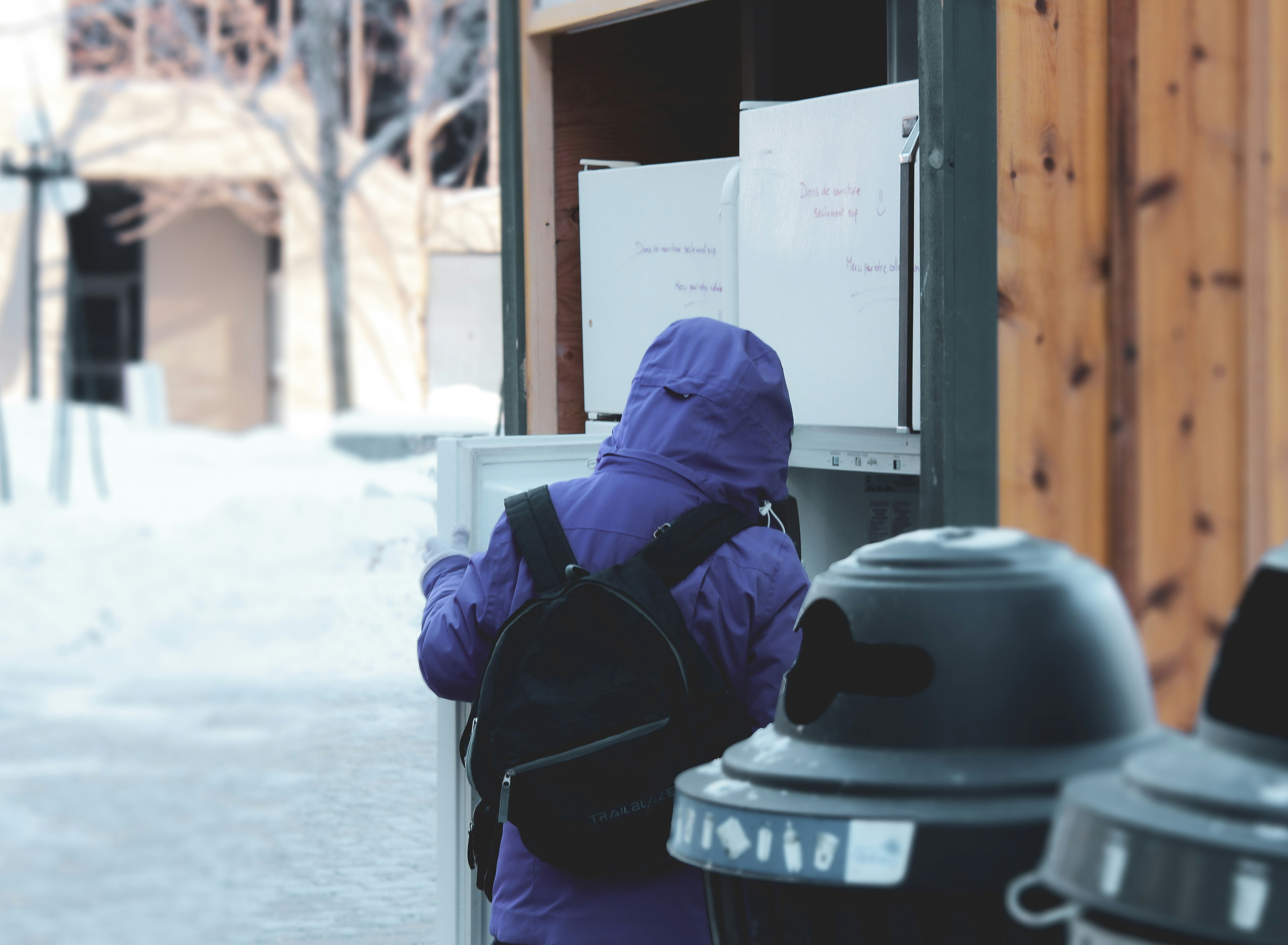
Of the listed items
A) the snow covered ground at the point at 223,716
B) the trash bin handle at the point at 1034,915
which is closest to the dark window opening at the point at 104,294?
the snow covered ground at the point at 223,716

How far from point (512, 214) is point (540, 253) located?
165 mm

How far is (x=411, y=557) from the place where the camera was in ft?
17.6

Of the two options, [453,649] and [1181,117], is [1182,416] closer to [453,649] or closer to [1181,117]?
[1181,117]

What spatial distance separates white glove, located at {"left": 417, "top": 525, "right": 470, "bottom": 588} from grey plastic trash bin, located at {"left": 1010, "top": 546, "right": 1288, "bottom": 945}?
207cm

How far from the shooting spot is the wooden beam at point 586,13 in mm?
4027

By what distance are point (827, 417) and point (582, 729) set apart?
1.24 metres

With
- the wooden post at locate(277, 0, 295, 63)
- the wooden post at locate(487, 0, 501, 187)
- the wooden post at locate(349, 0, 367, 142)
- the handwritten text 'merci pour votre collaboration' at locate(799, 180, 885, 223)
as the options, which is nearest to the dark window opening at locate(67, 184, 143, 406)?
the wooden post at locate(277, 0, 295, 63)

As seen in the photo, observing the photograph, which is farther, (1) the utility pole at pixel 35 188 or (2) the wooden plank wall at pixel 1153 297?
(1) the utility pole at pixel 35 188

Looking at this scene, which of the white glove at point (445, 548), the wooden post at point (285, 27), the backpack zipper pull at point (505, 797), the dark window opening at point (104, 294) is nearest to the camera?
the backpack zipper pull at point (505, 797)

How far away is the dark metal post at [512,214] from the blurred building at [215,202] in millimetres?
12471

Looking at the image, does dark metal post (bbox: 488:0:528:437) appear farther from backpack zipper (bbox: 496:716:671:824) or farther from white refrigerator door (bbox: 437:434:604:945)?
backpack zipper (bbox: 496:716:671:824)

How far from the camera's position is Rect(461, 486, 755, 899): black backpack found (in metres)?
2.63

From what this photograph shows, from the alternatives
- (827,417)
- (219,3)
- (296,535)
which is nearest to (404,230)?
(219,3)

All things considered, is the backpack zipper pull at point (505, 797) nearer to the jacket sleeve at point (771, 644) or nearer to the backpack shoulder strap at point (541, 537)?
the backpack shoulder strap at point (541, 537)
